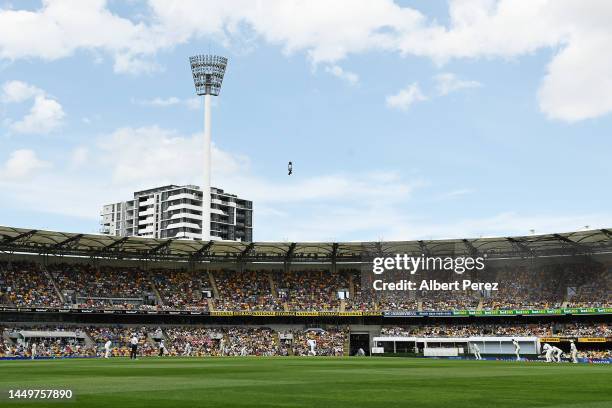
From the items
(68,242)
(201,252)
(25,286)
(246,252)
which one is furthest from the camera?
(201,252)

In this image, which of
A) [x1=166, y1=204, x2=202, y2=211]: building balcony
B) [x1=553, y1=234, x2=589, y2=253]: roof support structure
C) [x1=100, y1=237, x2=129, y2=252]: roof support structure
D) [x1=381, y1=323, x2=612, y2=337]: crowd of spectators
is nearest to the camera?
[x1=381, y1=323, x2=612, y2=337]: crowd of spectators

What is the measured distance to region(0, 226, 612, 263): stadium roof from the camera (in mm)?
76250

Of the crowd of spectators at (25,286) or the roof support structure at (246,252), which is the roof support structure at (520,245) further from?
the crowd of spectators at (25,286)

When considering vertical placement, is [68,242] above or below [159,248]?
above

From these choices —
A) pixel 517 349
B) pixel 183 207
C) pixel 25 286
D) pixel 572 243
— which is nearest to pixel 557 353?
pixel 517 349

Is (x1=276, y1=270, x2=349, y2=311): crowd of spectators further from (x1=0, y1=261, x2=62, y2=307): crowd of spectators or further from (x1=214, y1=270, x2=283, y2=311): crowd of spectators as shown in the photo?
(x1=0, y1=261, x2=62, y2=307): crowd of spectators

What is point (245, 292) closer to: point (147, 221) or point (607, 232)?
point (607, 232)

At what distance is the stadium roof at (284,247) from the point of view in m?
76.2

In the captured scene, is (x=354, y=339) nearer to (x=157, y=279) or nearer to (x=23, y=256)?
(x=157, y=279)

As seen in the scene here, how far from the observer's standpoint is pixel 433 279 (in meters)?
77.3

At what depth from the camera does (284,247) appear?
86.1 m

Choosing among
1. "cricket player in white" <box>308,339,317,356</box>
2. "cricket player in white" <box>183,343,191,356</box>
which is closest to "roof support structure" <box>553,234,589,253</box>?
"cricket player in white" <box>308,339,317,356</box>

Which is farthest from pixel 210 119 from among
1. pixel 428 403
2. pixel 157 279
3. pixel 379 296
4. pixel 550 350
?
pixel 428 403

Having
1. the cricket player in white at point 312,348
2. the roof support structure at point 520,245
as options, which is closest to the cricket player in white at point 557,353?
the roof support structure at point 520,245
